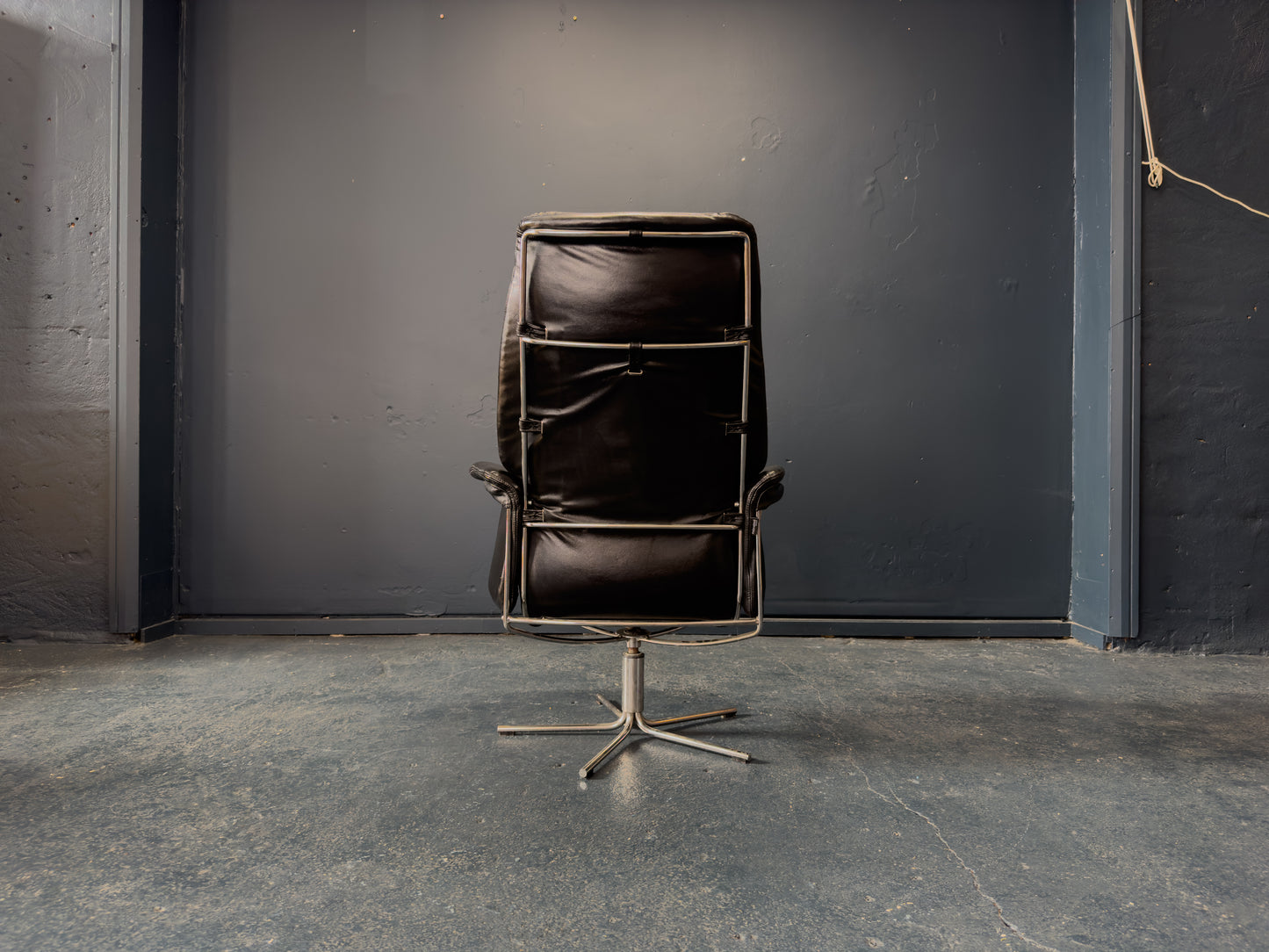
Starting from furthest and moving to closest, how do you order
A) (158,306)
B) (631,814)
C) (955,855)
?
(158,306) < (631,814) < (955,855)

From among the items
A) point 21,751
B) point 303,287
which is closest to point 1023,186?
point 303,287

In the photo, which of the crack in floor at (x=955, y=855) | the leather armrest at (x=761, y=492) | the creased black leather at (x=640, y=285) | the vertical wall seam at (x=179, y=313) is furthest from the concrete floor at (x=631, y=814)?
the creased black leather at (x=640, y=285)

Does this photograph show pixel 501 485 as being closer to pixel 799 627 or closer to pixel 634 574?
pixel 634 574

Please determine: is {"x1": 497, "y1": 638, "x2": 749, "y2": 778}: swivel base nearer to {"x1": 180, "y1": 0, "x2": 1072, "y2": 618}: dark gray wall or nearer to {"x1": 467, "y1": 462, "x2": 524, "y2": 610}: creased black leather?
{"x1": 467, "y1": 462, "x2": 524, "y2": 610}: creased black leather

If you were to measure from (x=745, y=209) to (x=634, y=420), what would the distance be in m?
1.83

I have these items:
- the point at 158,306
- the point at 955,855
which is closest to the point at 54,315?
the point at 158,306

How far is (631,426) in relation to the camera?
1.54 meters

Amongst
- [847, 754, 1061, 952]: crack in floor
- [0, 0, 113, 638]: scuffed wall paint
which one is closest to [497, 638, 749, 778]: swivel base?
[847, 754, 1061, 952]: crack in floor

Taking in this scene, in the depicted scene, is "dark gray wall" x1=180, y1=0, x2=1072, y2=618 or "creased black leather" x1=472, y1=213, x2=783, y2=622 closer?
"creased black leather" x1=472, y1=213, x2=783, y2=622

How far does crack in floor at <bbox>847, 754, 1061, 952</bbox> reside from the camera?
107 centimetres

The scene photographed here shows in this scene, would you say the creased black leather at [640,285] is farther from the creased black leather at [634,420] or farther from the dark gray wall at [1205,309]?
the dark gray wall at [1205,309]

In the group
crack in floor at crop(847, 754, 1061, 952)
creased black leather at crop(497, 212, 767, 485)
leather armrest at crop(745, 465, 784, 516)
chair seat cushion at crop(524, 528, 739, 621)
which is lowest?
crack in floor at crop(847, 754, 1061, 952)

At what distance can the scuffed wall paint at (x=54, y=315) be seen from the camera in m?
2.79

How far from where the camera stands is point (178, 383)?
2969 mm
